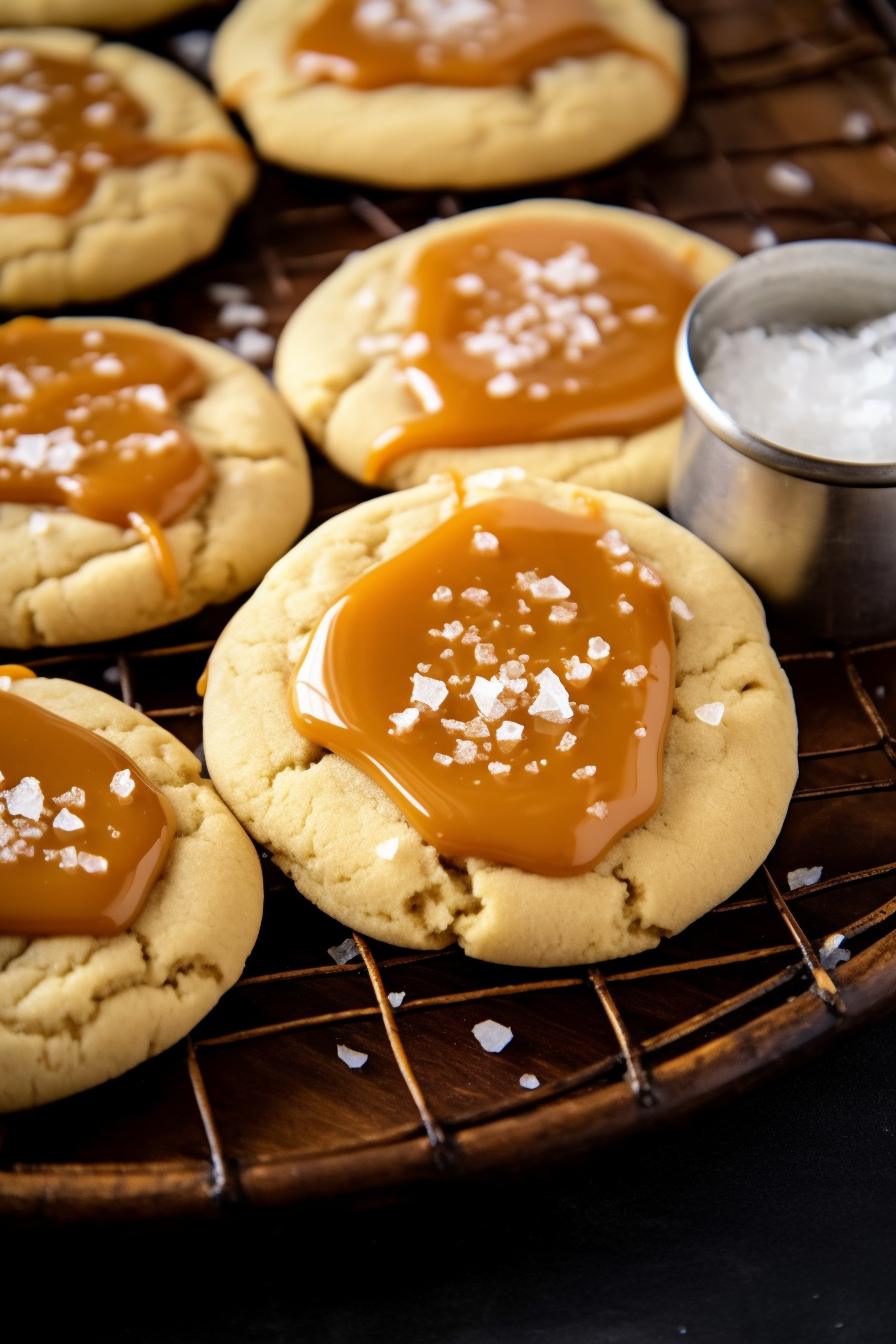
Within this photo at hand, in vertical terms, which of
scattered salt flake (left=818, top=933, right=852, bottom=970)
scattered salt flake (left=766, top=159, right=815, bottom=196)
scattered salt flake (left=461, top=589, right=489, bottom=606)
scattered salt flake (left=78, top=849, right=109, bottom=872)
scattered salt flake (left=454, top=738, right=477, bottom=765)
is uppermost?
scattered salt flake (left=766, top=159, right=815, bottom=196)

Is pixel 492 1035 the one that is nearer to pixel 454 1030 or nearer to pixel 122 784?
pixel 454 1030

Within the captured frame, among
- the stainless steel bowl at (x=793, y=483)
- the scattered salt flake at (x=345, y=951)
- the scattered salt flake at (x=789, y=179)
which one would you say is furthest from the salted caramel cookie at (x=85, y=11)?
the scattered salt flake at (x=345, y=951)

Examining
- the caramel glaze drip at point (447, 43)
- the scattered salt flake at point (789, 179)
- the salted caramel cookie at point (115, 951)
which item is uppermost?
the caramel glaze drip at point (447, 43)

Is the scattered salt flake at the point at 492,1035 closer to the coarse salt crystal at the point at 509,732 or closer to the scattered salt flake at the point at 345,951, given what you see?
the scattered salt flake at the point at 345,951

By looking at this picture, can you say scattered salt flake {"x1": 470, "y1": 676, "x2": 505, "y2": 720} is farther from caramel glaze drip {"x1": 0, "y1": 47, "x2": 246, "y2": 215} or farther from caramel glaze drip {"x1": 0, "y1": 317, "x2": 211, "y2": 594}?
caramel glaze drip {"x1": 0, "y1": 47, "x2": 246, "y2": 215}

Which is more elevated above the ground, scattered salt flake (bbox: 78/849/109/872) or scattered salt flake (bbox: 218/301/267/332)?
scattered salt flake (bbox: 218/301/267/332)

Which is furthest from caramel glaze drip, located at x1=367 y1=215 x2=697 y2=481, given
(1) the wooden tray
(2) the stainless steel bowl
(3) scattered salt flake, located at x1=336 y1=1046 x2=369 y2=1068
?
(3) scattered salt flake, located at x1=336 y1=1046 x2=369 y2=1068
